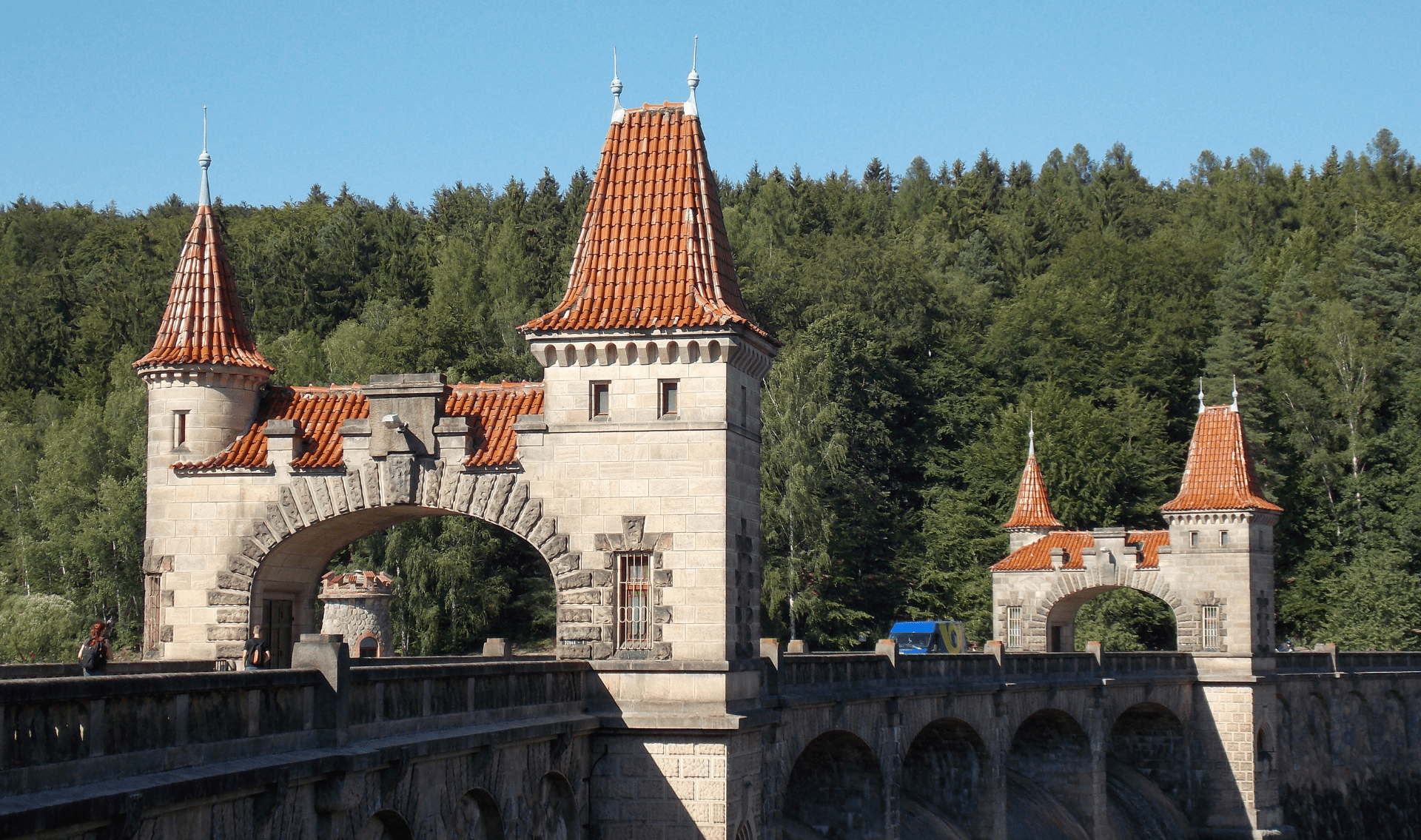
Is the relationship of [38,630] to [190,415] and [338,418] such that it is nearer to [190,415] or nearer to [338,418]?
[190,415]

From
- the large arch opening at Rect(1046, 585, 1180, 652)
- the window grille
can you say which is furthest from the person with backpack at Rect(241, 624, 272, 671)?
A: the large arch opening at Rect(1046, 585, 1180, 652)

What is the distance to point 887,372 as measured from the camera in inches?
2749

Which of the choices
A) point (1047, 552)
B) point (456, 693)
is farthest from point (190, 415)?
point (1047, 552)

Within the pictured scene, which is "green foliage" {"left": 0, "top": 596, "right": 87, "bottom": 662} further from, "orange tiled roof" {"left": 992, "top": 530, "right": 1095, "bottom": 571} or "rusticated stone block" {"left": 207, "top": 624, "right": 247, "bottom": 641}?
"rusticated stone block" {"left": 207, "top": 624, "right": 247, "bottom": 641}

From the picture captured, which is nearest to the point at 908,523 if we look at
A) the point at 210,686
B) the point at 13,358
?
the point at 13,358

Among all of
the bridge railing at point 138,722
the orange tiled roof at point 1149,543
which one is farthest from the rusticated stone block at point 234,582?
the orange tiled roof at point 1149,543

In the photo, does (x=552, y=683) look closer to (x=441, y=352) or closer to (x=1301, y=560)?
(x=441, y=352)

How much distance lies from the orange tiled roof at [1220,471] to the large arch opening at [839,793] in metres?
20.3

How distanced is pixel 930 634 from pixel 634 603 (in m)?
33.8

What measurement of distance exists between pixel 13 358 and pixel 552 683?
207ft

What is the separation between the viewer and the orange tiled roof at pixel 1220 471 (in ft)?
152

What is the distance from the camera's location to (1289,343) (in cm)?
7212

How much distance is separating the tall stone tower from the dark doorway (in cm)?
77

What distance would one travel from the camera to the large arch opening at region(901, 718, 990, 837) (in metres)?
33.3
